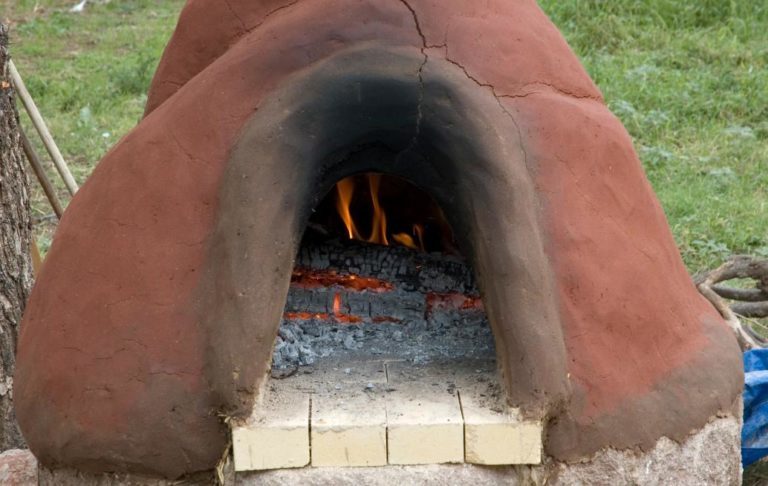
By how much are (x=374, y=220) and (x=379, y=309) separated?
0.42 meters

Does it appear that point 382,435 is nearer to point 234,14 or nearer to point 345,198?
point 345,198

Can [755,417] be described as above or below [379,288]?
below

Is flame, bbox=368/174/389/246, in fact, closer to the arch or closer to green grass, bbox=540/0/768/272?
the arch

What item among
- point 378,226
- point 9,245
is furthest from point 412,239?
point 9,245

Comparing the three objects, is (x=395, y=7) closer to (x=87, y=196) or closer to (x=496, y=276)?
(x=496, y=276)

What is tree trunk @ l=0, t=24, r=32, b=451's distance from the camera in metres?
3.85

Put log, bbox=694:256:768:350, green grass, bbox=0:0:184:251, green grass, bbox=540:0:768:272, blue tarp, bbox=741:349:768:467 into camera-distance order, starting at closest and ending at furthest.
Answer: blue tarp, bbox=741:349:768:467 < log, bbox=694:256:768:350 < green grass, bbox=540:0:768:272 < green grass, bbox=0:0:184:251

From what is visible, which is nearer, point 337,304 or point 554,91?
point 554,91

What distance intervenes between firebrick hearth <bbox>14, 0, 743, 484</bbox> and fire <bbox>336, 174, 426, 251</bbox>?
573mm

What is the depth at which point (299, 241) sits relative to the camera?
2.86 m

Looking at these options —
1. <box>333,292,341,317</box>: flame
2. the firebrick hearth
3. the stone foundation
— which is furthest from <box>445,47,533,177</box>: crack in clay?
<box>333,292,341,317</box>: flame

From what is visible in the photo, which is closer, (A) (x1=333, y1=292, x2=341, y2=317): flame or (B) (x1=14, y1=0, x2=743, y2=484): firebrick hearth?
(B) (x1=14, y1=0, x2=743, y2=484): firebrick hearth

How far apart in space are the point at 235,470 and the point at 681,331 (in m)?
1.16

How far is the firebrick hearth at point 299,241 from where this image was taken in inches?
106
